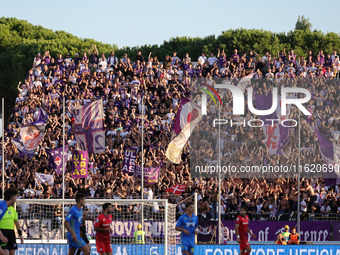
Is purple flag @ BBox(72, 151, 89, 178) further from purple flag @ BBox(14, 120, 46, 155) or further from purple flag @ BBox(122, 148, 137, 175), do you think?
purple flag @ BBox(14, 120, 46, 155)

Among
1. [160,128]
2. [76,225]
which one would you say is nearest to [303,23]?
[160,128]

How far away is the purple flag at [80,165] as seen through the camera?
105ft

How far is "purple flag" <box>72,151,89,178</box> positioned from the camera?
31.9 m

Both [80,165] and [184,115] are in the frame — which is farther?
[184,115]

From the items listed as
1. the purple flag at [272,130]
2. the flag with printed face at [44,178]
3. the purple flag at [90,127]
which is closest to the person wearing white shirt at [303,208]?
the purple flag at [272,130]

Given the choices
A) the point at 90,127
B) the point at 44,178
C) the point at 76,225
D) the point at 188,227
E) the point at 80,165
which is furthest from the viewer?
the point at 90,127

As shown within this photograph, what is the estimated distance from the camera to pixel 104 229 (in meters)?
18.5

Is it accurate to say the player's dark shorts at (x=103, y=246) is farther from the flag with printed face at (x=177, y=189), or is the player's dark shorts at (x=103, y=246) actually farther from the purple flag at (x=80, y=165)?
the purple flag at (x=80, y=165)

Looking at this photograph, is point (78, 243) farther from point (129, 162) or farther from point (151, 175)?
point (129, 162)

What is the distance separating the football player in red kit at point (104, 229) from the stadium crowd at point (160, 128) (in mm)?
12022

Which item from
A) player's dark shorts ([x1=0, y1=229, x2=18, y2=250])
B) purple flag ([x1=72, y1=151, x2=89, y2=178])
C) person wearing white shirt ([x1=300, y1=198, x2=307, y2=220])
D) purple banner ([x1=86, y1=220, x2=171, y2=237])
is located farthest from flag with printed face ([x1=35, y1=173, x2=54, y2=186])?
player's dark shorts ([x1=0, y1=229, x2=18, y2=250])

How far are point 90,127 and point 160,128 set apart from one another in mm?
4172

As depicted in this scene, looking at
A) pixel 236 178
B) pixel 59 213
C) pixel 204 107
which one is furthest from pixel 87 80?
pixel 59 213

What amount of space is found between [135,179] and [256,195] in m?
5.43
